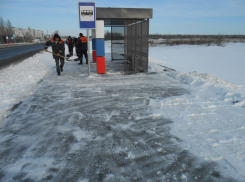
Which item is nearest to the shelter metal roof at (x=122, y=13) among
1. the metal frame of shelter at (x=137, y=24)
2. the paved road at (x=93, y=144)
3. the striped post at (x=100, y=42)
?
the metal frame of shelter at (x=137, y=24)

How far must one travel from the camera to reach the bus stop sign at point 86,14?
8133 millimetres

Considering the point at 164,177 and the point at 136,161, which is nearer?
the point at 164,177

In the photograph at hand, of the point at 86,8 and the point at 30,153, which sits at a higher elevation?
the point at 86,8

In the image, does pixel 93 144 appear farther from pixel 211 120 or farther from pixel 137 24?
pixel 137 24

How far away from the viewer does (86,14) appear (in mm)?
8203

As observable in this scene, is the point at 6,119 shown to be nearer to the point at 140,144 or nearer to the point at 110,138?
the point at 110,138

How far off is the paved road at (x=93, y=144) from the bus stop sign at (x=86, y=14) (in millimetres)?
3940

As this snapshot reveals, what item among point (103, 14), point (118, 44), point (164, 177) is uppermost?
point (103, 14)

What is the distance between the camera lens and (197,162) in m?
2.80

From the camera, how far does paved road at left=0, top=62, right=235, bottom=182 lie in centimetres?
257

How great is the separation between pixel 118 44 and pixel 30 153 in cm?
1414

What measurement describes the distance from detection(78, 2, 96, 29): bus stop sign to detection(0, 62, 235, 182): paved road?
394 cm

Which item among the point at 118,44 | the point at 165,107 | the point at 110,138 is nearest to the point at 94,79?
the point at 165,107

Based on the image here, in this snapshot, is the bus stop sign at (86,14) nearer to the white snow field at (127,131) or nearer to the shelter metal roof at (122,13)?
the shelter metal roof at (122,13)
